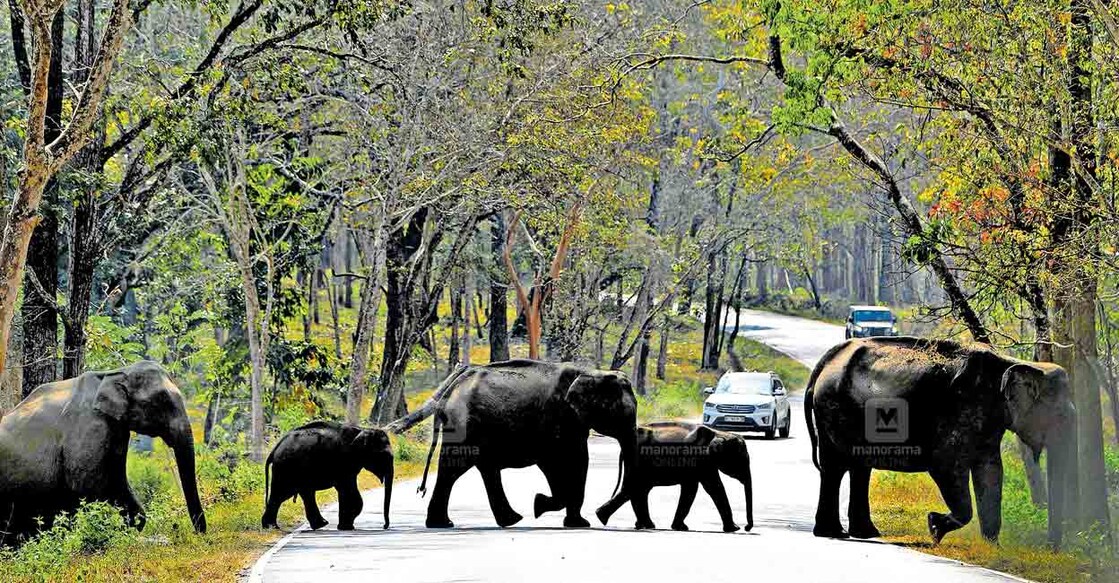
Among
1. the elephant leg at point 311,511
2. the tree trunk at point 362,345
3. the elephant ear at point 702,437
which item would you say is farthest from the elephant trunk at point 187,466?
the tree trunk at point 362,345

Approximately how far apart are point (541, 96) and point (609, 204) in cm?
934

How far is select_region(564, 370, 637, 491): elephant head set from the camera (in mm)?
17547

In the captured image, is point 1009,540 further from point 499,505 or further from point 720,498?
point 499,505

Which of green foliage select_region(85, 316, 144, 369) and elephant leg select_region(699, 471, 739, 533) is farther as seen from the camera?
green foliage select_region(85, 316, 144, 369)

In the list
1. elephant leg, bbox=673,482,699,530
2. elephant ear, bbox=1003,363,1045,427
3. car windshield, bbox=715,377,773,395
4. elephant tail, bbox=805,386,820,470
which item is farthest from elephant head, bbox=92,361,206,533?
car windshield, bbox=715,377,773,395

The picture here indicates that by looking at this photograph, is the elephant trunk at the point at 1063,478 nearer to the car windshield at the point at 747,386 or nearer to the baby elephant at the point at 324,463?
the baby elephant at the point at 324,463

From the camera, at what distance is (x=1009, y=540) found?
16.4m

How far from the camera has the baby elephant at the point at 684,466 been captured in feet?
56.7

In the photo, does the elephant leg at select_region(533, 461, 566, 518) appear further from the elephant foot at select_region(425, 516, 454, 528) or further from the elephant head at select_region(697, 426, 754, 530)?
the elephant head at select_region(697, 426, 754, 530)

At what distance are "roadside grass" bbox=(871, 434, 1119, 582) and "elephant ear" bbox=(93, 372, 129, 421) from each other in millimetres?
8825

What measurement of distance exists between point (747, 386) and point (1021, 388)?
23431mm

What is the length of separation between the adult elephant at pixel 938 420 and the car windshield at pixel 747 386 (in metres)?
21.4

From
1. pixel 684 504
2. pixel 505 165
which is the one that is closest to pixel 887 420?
pixel 684 504

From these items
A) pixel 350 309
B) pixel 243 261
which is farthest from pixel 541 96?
pixel 350 309
